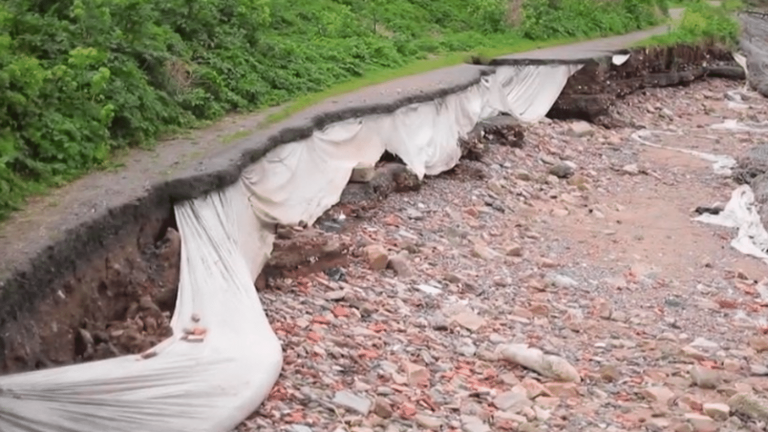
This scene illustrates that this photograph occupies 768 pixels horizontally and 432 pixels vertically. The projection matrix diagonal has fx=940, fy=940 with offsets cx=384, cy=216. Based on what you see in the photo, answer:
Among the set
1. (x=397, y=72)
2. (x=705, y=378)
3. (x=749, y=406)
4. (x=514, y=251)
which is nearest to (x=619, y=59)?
(x=397, y=72)

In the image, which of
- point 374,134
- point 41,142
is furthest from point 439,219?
point 41,142

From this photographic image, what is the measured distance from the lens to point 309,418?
5.11 meters

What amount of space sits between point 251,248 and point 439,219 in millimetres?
3052

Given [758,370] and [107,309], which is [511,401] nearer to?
[758,370]

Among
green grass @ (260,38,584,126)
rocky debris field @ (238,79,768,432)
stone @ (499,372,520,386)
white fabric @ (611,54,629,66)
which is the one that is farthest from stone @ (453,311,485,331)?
white fabric @ (611,54,629,66)

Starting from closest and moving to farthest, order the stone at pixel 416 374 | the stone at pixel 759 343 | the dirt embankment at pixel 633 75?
the stone at pixel 416 374
the stone at pixel 759 343
the dirt embankment at pixel 633 75

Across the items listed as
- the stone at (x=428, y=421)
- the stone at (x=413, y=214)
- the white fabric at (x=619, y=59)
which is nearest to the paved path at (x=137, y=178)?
the stone at (x=413, y=214)

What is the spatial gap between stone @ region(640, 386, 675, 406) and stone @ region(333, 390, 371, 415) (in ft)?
6.05

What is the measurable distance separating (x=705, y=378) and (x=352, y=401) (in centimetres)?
244

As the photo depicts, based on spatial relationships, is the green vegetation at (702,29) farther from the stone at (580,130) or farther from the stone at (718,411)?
the stone at (718,411)

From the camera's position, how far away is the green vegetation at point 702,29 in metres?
18.9

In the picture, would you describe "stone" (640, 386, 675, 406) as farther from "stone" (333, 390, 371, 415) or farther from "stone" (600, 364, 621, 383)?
"stone" (333, 390, 371, 415)

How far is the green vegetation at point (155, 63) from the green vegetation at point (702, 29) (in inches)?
199

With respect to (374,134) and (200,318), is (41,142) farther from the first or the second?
(374,134)
